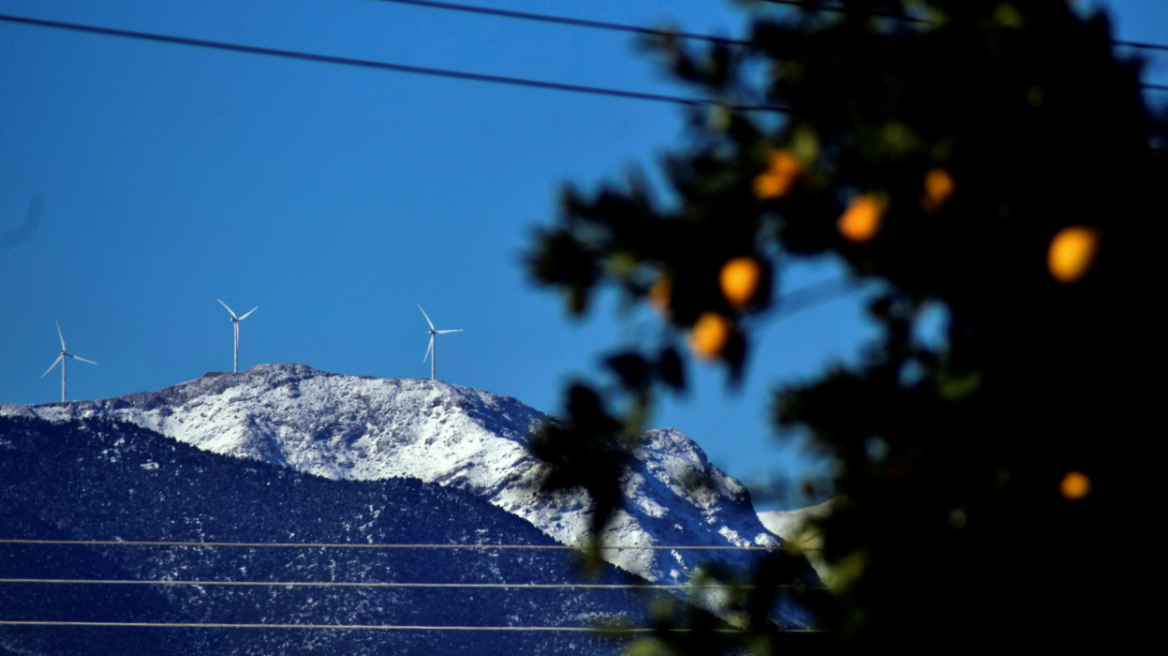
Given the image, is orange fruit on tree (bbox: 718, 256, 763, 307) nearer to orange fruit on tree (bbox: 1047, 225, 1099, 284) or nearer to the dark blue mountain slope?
orange fruit on tree (bbox: 1047, 225, 1099, 284)

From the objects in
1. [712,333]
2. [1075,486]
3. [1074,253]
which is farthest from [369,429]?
[1074,253]

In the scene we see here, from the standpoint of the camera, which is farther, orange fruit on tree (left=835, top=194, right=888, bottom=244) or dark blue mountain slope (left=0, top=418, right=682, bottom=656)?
dark blue mountain slope (left=0, top=418, right=682, bottom=656)

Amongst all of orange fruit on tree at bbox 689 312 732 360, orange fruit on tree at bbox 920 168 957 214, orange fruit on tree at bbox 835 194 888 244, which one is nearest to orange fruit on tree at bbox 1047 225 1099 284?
orange fruit on tree at bbox 920 168 957 214

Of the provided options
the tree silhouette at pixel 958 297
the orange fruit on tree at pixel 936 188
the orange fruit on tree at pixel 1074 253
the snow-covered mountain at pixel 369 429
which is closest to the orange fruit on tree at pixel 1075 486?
the tree silhouette at pixel 958 297

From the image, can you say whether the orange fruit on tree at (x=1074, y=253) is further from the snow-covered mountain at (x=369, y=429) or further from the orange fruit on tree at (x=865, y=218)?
the snow-covered mountain at (x=369, y=429)

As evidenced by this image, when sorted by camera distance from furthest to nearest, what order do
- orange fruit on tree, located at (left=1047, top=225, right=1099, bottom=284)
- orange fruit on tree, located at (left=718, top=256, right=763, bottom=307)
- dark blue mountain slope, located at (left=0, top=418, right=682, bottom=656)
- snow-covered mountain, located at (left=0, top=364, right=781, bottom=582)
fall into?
1. snow-covered mountain, located at (left=0, top=364, right=781, bottom=582)
2. dark blue mountain slope, located at (left=0, top=418, right=682, bottom=656)
3. orange fruit on tree, located at (left=718, top=256, right=763, bottom=307)
4. orange fruit on tree, located at (left=1047, top=225, right=1099, bottom=284)

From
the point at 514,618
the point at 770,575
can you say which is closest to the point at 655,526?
the point at 514,618

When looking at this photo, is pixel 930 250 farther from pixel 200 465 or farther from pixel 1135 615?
pixel 200 465
